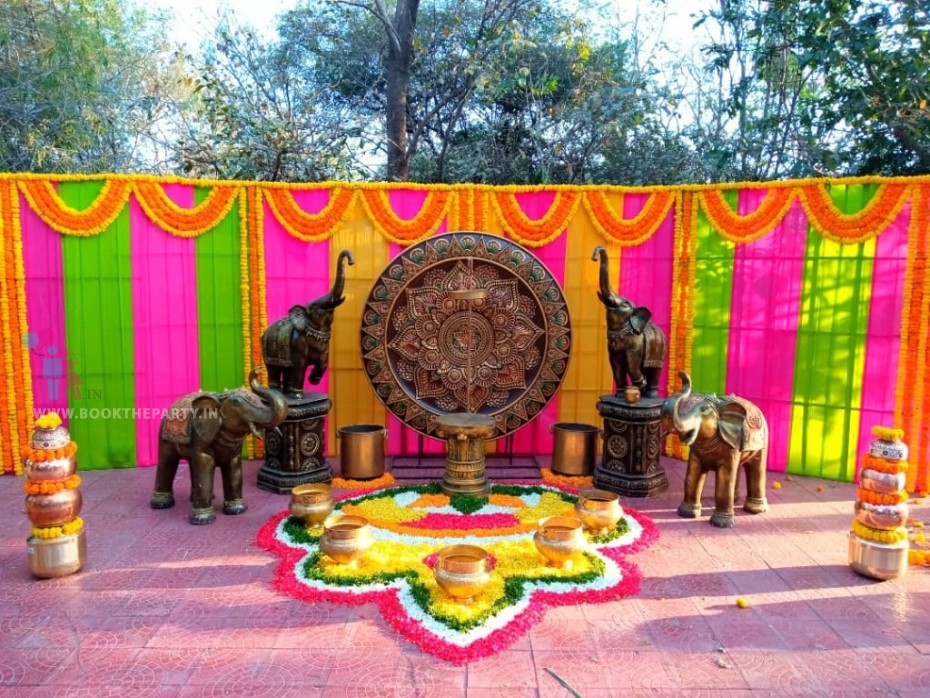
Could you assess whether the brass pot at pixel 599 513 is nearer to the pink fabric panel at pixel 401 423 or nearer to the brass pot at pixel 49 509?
the pink fabric panel at pixel 401 423

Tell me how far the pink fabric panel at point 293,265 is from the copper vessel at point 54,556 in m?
2.65

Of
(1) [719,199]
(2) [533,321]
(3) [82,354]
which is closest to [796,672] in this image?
(2) [533,321]

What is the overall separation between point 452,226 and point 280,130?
4.04 meters

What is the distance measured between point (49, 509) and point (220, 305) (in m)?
2.83

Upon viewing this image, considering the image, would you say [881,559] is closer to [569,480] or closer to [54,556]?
[569,480]

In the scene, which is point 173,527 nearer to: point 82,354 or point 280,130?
point 82,354

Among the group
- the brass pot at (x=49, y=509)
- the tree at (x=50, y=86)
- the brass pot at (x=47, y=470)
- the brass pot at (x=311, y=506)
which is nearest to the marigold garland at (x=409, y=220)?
the brass pot at (x=311, y=506)

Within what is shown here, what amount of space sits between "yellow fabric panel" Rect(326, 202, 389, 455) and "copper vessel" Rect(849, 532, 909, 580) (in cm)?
423

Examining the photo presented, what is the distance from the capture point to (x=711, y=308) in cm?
655

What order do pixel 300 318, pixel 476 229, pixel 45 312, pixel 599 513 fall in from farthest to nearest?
pixel 476 229, pixel 45 312, pixel 300 318, pixel 599 513

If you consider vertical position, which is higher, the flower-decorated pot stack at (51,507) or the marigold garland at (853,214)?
the marigold garland at (853,214)

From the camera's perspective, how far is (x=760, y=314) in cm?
637

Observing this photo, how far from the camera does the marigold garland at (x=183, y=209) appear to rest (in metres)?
6.25

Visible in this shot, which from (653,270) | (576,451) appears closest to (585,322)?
(653,270)
